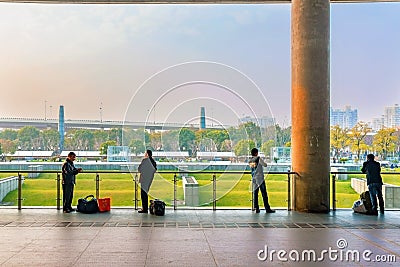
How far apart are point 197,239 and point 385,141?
16826 millimetres

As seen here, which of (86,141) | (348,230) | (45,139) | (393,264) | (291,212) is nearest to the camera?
(393,264)

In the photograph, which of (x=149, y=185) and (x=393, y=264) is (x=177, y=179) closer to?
(x=149, y=185)

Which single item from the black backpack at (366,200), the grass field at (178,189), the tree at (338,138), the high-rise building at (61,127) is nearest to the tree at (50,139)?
the high-rise building at (61,127)

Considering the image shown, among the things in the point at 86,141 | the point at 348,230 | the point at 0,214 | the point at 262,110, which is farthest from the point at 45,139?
the point at 348,230

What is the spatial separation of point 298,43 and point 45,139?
14.6m

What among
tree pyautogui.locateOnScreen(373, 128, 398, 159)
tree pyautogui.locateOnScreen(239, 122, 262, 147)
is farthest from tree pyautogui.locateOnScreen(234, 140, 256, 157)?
tree pyautogui.locateOnScreen(373, 128, 398, 159)

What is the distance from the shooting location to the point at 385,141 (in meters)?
21.5

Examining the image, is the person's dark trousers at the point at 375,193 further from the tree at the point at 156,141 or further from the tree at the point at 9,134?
the tree at the point at 9,134

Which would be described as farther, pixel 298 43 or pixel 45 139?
pixel 45 139

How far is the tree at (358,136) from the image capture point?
22148 millimetres

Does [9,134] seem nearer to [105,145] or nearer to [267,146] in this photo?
[105,145]

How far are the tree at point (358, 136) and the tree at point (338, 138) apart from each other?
0.30m

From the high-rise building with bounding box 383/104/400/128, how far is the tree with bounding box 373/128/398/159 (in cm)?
26

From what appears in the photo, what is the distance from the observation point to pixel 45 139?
70.8 feet
